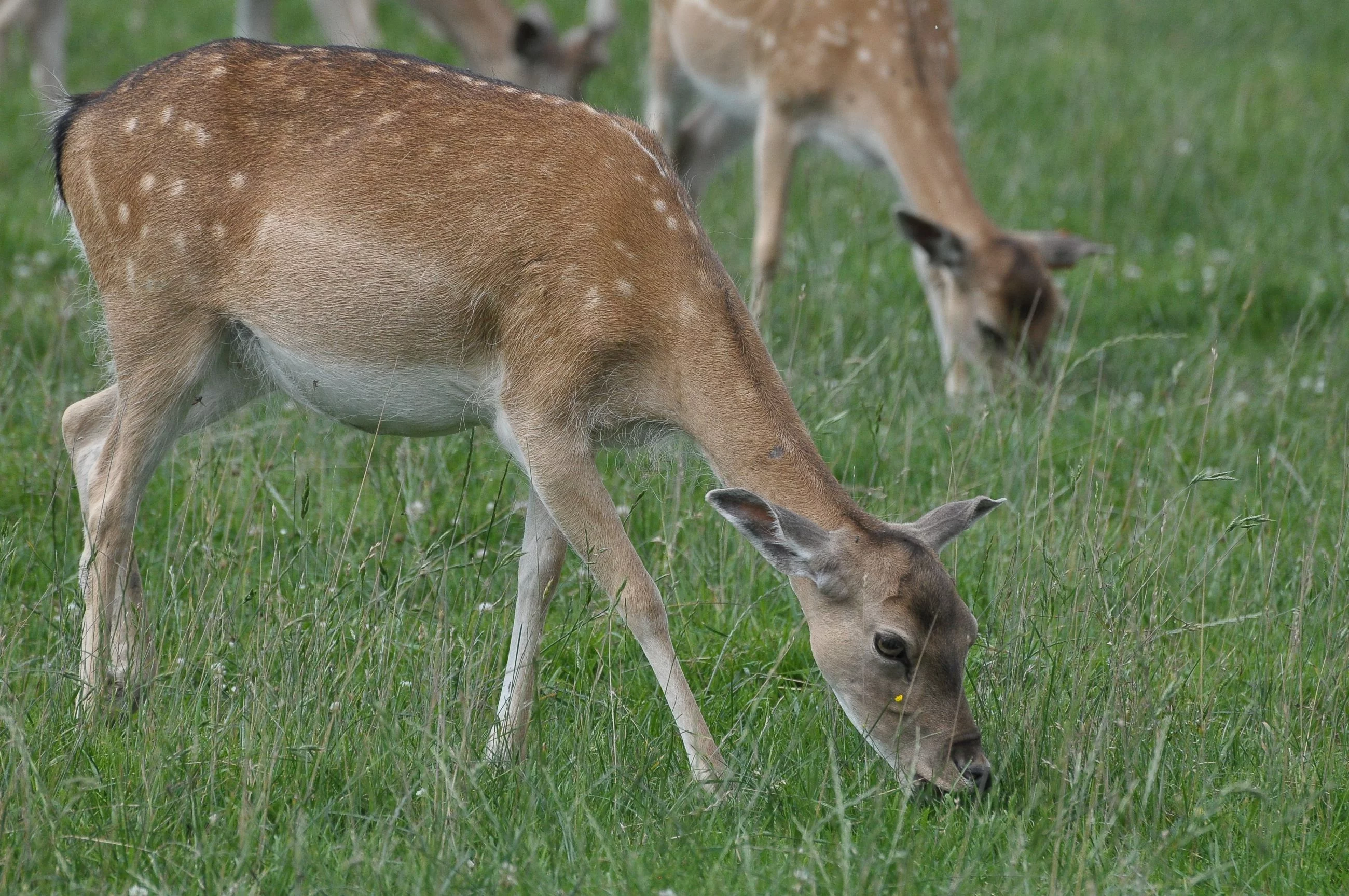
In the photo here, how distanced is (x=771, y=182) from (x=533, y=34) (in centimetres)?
375

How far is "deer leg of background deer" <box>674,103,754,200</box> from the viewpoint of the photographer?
10086 millimetres

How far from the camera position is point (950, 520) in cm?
425

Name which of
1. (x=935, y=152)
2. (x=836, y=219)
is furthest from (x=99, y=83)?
(x=935, y=152)

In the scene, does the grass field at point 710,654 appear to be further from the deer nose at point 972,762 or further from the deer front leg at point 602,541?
the deer front leg at point 602,541

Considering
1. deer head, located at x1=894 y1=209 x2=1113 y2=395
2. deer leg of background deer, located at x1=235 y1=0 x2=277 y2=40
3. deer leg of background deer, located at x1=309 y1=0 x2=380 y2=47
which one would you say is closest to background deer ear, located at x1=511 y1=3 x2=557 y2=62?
deer leg of background deer, located at x1=309 y1=0 x2=380 y2=47

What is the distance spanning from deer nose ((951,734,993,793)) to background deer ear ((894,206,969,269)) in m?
3.85

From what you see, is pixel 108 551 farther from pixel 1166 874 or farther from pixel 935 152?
pixel 935 152

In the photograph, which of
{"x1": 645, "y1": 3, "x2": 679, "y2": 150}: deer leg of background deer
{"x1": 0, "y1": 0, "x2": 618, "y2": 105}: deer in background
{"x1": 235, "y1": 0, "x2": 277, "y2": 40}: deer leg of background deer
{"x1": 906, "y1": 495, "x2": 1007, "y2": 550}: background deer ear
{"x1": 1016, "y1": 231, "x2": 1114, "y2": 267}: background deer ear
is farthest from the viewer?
{"x1": 0, "y1": 0, "x2": 618, "y2": 105}: deer in background

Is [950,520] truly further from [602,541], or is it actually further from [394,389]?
[394,389]

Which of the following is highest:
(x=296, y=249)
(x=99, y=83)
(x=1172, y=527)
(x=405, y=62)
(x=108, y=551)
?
(x=405, y=62)

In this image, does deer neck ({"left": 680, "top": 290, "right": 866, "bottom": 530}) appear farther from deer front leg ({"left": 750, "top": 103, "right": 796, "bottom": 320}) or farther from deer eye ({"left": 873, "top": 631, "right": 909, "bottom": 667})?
deer front leg ({"left": 750, "top": 103, "right": 796, "bottom": 320})

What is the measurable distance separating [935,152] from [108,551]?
4921 mm

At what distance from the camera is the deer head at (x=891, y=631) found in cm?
399

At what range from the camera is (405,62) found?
4855 mm
